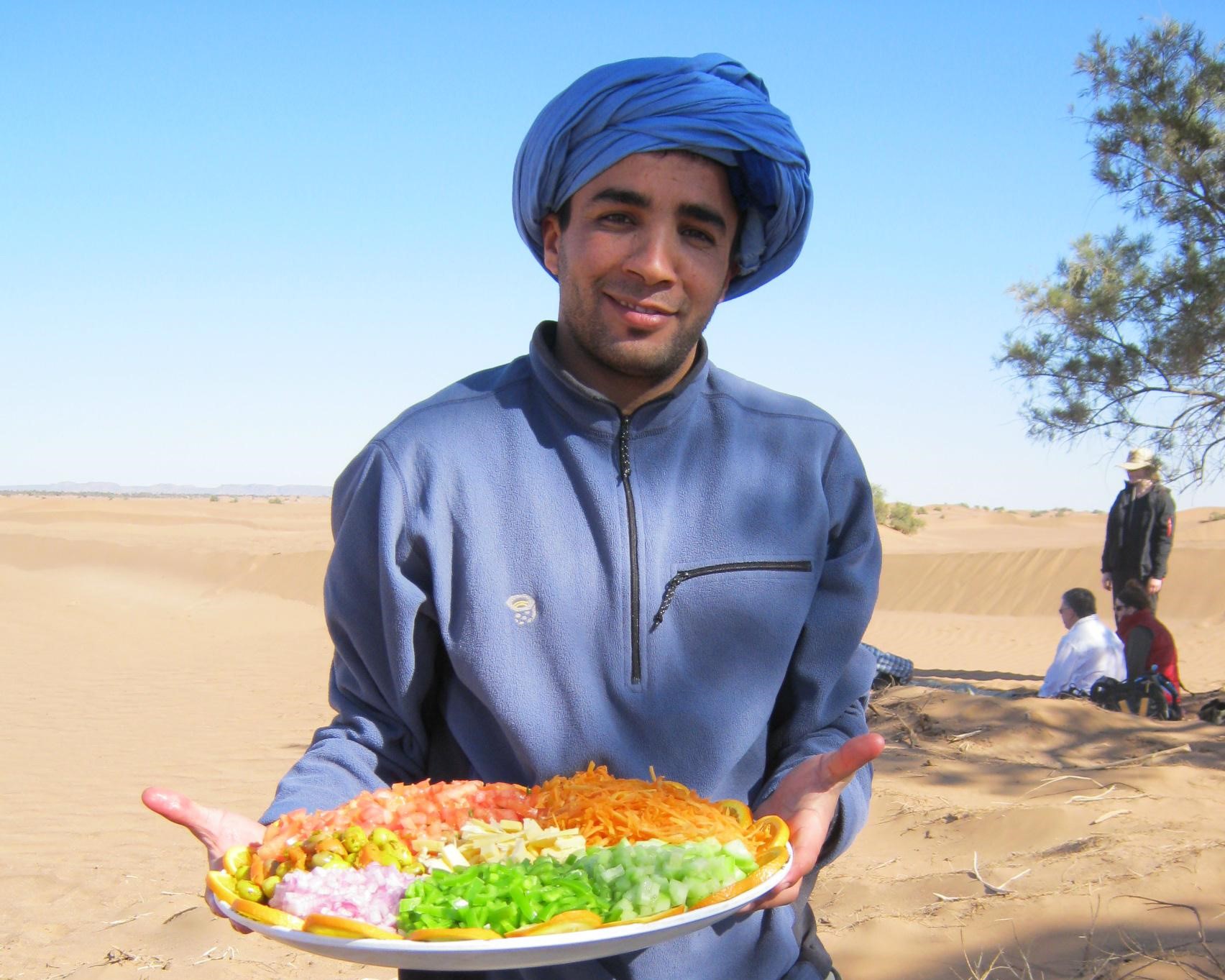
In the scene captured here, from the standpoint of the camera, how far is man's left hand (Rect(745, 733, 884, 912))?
1512mm

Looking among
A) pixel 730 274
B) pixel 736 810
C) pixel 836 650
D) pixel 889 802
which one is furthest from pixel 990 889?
pixel 730 274

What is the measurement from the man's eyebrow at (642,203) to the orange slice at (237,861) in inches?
44.2

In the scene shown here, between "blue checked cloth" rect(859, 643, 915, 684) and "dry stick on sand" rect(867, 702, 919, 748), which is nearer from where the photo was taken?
"dry stick on sand" rect(867, 702, 919, 748)

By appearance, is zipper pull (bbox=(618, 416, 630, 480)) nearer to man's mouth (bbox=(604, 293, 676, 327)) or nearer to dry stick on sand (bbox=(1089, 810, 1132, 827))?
man's mouth (bbox=(604, 293, 676, 327))

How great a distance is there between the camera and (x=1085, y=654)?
8461mm

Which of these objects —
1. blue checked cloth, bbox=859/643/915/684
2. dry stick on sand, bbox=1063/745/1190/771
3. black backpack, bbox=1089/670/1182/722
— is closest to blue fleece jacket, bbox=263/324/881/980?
dry stick on sand, bbox=1063/745/1190/771

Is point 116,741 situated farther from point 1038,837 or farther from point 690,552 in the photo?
point 690,552

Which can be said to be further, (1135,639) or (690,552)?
(1135,639)

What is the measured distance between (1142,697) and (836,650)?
697 cm

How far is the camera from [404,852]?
155cm

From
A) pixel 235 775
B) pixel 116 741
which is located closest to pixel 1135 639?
pixel 235 775

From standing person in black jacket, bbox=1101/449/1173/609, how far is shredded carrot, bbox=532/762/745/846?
844cm

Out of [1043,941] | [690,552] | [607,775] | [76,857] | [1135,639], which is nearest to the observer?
[607,775]

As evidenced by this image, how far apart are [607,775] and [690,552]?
0.37 meters
